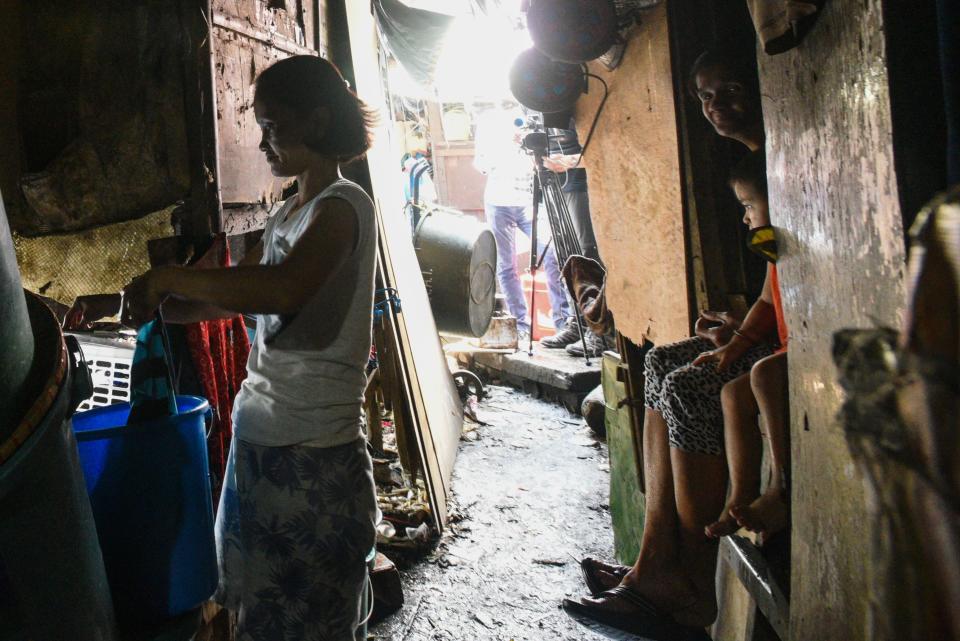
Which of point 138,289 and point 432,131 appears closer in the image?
point 138,289

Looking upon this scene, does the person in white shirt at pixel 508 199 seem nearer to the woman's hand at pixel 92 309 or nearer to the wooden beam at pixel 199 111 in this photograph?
the wooden beam at pixel 199 111

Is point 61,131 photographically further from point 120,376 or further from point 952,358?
point 952,358

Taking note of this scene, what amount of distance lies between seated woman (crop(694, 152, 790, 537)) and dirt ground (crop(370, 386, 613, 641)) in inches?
50.7

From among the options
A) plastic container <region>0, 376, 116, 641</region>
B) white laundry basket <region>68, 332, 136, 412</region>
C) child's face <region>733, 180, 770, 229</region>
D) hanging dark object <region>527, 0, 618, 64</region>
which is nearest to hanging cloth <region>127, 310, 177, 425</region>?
plastic container <region>0, 376, 116, 641</region>

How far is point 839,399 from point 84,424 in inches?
83.0

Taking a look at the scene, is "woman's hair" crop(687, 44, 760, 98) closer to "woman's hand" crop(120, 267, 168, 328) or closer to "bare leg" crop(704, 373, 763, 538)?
"bare leg" crop(704, 373, 763, 538)

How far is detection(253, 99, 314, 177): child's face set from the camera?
1.72 metres

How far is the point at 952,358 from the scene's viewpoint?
23.4 inches

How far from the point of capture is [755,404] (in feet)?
7.27

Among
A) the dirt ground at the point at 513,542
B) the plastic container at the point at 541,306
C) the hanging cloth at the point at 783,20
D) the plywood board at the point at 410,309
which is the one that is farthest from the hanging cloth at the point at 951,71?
the plastic container at the point at 541,306

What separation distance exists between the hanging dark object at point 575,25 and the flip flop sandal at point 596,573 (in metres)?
2.31

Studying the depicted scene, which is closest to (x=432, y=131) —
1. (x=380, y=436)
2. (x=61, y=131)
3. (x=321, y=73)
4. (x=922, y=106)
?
(x=380, y=436)

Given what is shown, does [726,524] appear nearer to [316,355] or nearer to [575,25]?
[316,355]

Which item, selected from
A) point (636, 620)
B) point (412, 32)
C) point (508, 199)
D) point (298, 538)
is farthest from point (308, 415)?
point (508, 199)
